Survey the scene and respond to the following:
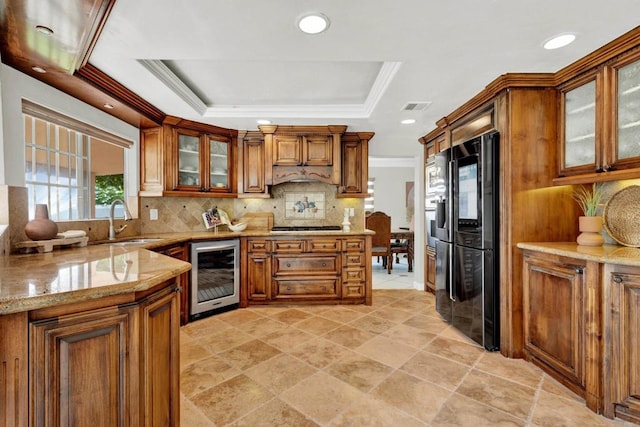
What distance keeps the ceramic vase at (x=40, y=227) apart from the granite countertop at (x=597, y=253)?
11.3 ft

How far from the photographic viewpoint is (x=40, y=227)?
1961 mm

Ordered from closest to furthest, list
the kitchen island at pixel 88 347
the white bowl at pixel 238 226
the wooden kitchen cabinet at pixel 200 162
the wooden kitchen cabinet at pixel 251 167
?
the kitchen island at pixel 88 347 < the wooden kitchen cabinet at pixel 200 162 < the white bowl at pixel 238 226 < the wooden kitchen cabinet at pixel 251 167

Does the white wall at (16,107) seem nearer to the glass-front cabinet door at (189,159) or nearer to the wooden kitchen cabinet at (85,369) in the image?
the glass-front cabinet door at (189,159)

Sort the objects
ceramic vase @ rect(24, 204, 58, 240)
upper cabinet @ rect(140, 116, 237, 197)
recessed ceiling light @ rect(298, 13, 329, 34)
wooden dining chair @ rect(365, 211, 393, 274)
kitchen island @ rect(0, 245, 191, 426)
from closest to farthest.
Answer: kitchen island @ rect(0, 245, 191, 426)
recessed ceiling light @ rect(298, 13, 329, 34)
ceramic vase @ rect(24, 204, 58, 240)
upper cabinet @ rect(140, 116, 237, 197)
wooden dining chair @ rect(365, 211, 393, 274)

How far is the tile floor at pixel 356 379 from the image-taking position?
1675 millimetres

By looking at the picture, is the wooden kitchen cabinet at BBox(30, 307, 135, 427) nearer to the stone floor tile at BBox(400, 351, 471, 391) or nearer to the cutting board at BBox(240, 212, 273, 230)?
the stone floor tile at BBox(400, 351, 471, 391)

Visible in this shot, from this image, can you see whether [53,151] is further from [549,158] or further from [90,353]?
[549,158]

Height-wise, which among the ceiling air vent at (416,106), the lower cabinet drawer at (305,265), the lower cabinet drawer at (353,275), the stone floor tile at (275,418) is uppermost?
the ceiling air vent at (416,106)

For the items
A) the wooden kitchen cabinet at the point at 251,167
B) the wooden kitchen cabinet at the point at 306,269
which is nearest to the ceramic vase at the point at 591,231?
the wooden kitchen cabinet at the point at 306,269

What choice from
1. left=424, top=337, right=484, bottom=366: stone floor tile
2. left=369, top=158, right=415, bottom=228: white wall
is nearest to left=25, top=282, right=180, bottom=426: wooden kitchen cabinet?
left=424, top=337, right=484, bottom=366: stone floor tile

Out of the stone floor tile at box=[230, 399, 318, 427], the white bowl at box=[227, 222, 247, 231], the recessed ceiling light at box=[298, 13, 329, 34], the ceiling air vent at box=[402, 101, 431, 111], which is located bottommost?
the stone floor tile at box=[230, 399, 318, 427]

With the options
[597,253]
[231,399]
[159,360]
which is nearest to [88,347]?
[159,360]

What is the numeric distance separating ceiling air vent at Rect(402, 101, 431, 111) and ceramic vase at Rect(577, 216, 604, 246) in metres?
1.64

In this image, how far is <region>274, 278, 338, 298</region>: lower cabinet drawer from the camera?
3.58m
